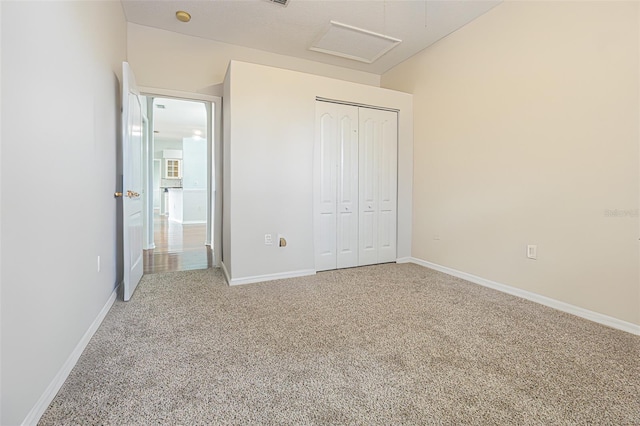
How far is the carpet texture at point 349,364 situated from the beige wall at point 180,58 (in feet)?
7.99

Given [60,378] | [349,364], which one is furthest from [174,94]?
[349,364]

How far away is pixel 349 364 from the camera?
5.29 feet

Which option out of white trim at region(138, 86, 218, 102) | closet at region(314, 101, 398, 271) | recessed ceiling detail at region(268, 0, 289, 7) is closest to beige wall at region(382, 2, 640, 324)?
closet at region(314, 101, 398, 271)

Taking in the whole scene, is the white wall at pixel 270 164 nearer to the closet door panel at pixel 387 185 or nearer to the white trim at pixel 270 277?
the white trim at pixel 270 277

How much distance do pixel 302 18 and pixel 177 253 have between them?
11.9 ft

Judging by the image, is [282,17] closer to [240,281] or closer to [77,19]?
[77,19]

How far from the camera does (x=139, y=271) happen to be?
10.0ft

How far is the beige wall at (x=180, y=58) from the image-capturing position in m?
3.28

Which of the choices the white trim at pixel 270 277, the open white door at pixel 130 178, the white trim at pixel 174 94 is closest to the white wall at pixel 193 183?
the white trim at pixel 174 94

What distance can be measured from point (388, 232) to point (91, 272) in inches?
123

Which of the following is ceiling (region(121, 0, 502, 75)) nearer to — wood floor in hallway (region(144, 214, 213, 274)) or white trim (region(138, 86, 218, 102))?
white trim (region(138, 86, 218, 102))

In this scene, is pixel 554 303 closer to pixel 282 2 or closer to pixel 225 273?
pixel 225 273

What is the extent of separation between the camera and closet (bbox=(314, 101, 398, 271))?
3490 mm

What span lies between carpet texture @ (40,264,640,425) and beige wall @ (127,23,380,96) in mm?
2435
